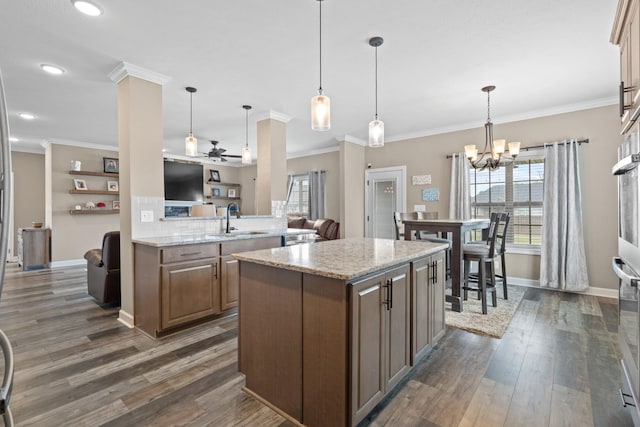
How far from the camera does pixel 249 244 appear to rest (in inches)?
137

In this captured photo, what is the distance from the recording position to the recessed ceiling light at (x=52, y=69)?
3.14 m

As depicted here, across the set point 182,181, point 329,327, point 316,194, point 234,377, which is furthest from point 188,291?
point 316,194

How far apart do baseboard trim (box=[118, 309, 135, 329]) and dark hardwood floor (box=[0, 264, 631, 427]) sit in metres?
0.08

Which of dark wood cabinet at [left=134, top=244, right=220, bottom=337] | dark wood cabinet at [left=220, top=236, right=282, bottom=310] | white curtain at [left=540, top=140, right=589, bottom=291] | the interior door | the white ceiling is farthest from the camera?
the interior door

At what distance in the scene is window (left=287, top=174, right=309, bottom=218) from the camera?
7802 mm

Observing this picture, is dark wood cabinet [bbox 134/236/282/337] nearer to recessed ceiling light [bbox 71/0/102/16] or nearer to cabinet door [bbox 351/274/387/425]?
cabinet door [bbox 351/274/387/425]

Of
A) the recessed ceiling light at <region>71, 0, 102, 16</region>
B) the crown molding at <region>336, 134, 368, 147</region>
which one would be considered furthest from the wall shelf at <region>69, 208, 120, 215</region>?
the recessed ceiling light at <region>71, 0, 102, 16</region>

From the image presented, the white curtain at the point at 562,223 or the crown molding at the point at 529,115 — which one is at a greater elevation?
the crown molding at the point at 529,115

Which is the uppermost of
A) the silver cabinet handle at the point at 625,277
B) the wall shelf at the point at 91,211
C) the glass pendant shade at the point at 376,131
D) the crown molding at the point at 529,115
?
the crown molding at the point at 529,115

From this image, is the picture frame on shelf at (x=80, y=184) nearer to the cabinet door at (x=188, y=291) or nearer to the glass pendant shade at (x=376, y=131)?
the cabinet door at (x=188, y=291)

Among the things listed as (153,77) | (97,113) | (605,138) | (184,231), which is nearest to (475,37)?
(605,138)

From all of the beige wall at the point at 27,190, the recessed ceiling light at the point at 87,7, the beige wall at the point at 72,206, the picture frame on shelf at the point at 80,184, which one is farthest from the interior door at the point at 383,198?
the beige wall at the point at 27,190

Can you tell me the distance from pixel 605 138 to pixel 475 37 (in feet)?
9.25

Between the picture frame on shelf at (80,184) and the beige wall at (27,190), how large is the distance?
4.53ft
